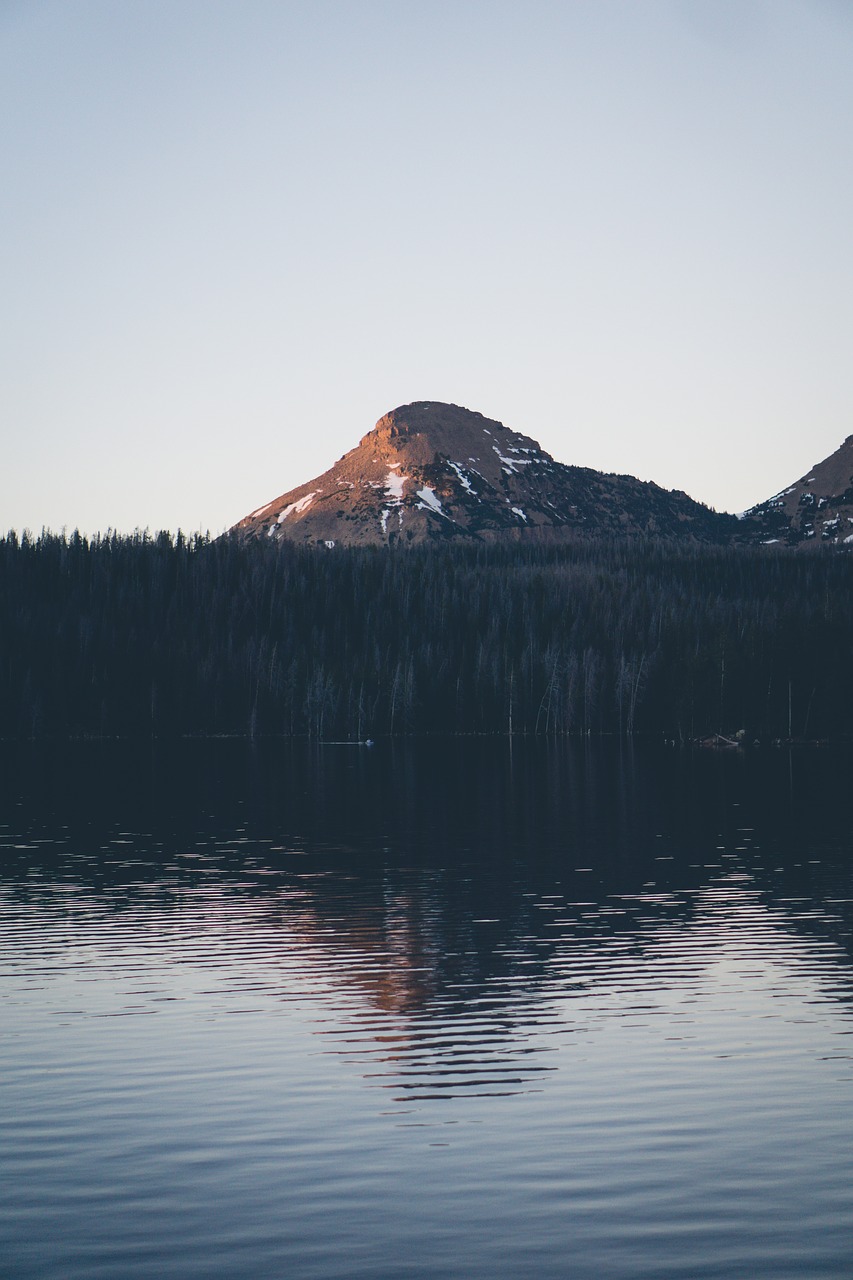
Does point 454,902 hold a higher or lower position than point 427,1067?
lower

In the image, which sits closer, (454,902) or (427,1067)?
(427,1067)

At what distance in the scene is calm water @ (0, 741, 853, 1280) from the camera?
16766 mm

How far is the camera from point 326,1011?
29969mm

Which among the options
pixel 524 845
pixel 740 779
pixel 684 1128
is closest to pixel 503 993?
pixel 684 1128

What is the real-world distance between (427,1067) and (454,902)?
23220 mm

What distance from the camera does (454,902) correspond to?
48094mm

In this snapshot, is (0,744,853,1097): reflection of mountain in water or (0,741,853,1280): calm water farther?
(0,744,853,1097): reflection of mountain in water

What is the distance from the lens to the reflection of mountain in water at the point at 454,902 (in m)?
29.8

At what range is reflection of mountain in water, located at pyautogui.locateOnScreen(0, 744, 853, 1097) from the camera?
2978 cm

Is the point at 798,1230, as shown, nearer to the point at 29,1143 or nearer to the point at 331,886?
the point at 29,1143

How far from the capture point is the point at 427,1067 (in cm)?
2494

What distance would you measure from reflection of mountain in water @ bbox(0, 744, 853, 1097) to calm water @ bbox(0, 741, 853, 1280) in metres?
0.21

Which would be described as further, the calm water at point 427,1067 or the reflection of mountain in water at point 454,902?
the reflection of mountain in water at point 454,902

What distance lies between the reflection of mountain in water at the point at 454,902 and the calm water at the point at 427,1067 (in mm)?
209
